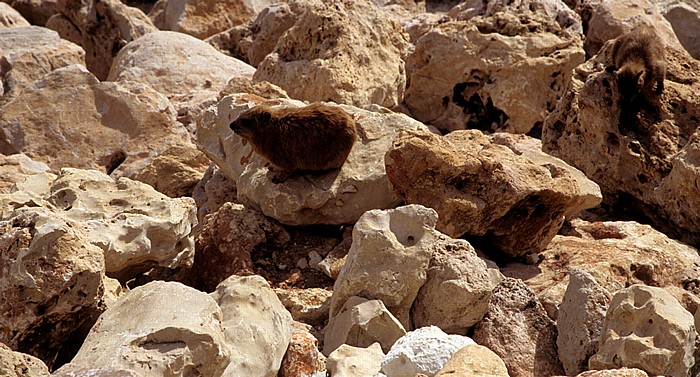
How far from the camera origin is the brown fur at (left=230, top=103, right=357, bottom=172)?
263 inches

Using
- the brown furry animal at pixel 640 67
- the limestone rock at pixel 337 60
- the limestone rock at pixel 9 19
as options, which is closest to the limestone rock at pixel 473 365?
the brown furry animal at pixel 640 67

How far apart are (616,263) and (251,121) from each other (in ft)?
8.20

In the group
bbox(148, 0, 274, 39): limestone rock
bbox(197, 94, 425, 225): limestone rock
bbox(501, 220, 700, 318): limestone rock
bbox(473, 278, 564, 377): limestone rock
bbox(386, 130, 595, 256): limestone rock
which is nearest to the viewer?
bbox(473, 278, 564, 377): limestone rock

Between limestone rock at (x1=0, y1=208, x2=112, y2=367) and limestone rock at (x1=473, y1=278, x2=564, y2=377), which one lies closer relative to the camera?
limestone rock at (x1=0, y1=208, x2=112, y2=367)

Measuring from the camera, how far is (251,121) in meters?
6.97

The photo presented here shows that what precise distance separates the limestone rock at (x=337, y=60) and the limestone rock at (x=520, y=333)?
3.53 meters

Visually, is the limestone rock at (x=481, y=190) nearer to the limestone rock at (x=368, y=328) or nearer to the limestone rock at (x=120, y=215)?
the limestone rock at (x=368, y=328)

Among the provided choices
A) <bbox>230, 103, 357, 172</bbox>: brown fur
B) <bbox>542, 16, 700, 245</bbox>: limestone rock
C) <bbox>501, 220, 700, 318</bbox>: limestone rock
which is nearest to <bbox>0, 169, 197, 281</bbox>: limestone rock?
<bbox>230, 103, 357, 172</bbox>: brown fur

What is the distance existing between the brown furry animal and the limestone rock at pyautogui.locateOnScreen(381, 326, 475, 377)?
3.72 metres

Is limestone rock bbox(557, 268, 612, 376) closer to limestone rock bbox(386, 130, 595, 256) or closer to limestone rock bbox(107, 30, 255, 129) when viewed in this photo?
limestone rock bbox(386, 130, 595, 256)

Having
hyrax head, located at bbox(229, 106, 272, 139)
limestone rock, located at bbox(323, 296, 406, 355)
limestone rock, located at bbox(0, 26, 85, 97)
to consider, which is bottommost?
limestone rock, located at bbox(0, 26, 85, 97)

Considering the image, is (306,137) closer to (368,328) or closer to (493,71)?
(368,328)

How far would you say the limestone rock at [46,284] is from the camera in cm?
485

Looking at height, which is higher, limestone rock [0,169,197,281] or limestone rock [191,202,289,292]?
limestone rock [0,169,197,281]
